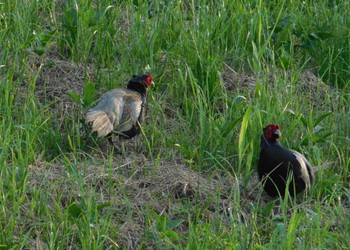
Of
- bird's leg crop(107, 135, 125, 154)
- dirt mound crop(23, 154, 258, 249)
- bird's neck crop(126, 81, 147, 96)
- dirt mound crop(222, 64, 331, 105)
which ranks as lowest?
bird's leg crop(107, 135, 125, 154)

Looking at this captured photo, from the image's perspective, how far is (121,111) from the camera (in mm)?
7301

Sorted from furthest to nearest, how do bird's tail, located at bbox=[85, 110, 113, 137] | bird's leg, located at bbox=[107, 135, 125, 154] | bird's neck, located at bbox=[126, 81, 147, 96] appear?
1. bird's neck, located at bbox=[126, 81, 147, 96]
2. bird's leg, located at bbox=[107, 135, 125, 154]
3. bird's tail, located at bbox=[85, 110, 113, 137]

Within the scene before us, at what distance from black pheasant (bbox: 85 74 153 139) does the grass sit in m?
0.12

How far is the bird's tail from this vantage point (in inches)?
275

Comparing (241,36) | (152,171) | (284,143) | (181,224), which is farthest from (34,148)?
(241,36)

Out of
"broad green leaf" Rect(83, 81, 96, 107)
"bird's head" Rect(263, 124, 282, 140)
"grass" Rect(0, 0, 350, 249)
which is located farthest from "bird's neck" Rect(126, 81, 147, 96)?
"bird's head" Rect(263, 124, 282, 140)

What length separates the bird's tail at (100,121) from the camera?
698 centimetres

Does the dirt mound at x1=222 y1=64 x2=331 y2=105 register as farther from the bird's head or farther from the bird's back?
the bird's head

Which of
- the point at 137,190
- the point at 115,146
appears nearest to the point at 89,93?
the point at 115,146

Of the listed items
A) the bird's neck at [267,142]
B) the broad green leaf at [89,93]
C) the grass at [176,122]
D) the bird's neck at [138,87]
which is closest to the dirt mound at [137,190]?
the grass at [176,122]

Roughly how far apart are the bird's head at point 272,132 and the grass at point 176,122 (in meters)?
0.18

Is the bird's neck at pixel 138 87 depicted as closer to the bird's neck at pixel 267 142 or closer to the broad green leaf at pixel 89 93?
the broad green leaf at pixel 89 93

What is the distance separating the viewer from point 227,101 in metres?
7.44

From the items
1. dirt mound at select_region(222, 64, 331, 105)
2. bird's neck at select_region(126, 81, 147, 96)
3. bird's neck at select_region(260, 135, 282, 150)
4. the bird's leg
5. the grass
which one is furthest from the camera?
dirt mound at select_region(222, 64, 331, 105)
